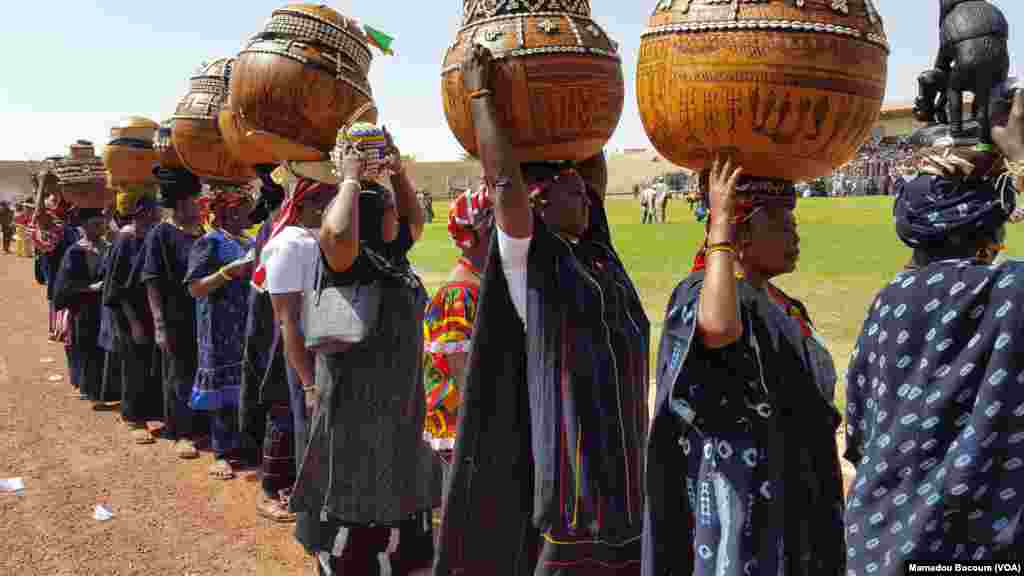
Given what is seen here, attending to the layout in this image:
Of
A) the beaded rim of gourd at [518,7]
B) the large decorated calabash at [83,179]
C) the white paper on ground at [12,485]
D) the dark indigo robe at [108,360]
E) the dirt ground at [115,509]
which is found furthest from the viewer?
the large decorated calabash at [83,179]

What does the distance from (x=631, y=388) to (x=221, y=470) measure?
163 inches

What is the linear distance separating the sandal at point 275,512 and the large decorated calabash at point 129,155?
365 cm

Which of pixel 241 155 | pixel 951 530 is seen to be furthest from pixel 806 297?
pixel 951 530

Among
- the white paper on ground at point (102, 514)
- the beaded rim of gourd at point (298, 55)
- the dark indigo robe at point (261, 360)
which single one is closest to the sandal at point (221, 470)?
the dark indigo robe at point (261, 360)

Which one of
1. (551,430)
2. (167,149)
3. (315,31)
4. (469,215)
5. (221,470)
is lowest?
(221,470)

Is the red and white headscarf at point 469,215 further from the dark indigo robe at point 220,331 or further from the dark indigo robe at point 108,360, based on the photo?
the dark indigo robe at point 108,360

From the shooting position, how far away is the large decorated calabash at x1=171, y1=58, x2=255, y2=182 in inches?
230

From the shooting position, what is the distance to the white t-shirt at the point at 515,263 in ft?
8.86

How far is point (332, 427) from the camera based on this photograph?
372 centimetres

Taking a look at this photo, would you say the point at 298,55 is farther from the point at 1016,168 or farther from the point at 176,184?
the point at 1016,168

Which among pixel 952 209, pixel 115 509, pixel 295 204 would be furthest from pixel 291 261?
pixel 952 209

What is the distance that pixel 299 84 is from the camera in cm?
412

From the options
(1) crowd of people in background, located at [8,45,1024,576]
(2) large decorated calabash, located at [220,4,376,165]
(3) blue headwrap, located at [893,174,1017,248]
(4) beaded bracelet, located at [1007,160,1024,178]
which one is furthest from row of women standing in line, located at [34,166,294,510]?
(4) beaded bracelet, located at [1007,160,1024,178]

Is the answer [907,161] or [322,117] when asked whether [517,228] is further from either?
[322,117]
